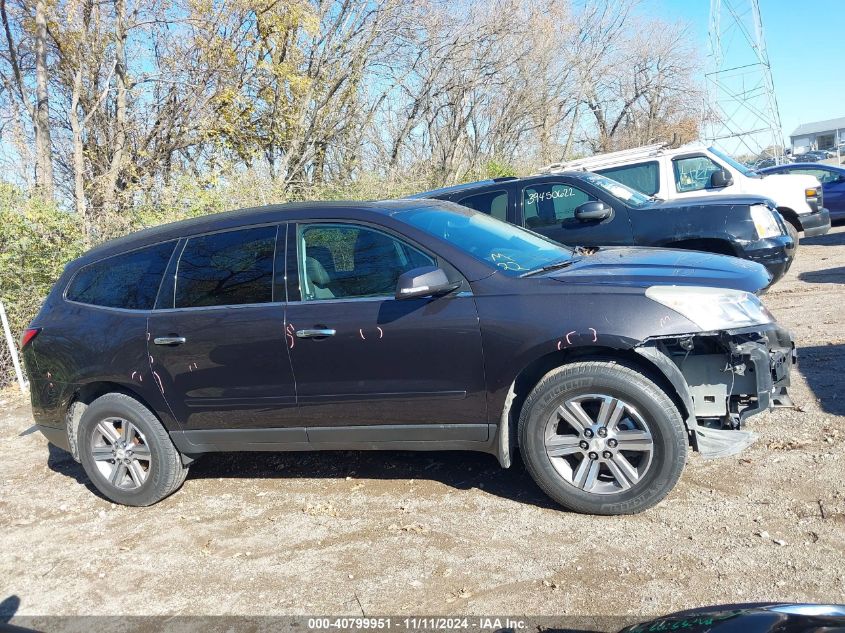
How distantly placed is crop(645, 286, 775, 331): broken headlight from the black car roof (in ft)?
5.59

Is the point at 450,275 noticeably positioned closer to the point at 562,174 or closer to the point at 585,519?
the point at 585,519

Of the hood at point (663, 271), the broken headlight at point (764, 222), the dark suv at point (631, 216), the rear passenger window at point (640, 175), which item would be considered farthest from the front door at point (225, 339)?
the rear passenger window at point (640, 175)

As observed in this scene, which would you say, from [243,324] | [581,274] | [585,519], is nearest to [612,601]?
[585,519]

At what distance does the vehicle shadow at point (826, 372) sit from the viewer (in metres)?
4.94

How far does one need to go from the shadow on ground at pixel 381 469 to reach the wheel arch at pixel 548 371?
44 centimetres

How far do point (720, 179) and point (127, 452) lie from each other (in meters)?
8.33

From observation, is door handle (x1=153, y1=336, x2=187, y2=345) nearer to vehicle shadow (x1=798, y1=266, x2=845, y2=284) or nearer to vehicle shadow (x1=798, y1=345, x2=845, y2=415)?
vehicle shadow (x1=798, y1=345, x2=845, y2=415)

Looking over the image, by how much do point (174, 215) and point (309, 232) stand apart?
6387mm

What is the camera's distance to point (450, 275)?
3.99 m

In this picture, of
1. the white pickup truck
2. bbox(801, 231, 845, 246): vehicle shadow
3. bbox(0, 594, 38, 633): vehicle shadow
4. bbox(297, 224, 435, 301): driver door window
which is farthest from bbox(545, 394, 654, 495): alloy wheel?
bbox(801, 231, 845, 246): vehicle shadow

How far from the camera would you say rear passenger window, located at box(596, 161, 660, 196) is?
10211 mm

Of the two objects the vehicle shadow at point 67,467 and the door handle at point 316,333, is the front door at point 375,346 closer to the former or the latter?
the door handle at point 316,333

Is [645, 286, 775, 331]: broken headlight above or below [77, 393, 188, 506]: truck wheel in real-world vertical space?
above

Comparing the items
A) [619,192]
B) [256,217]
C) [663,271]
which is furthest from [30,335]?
[619,192]
